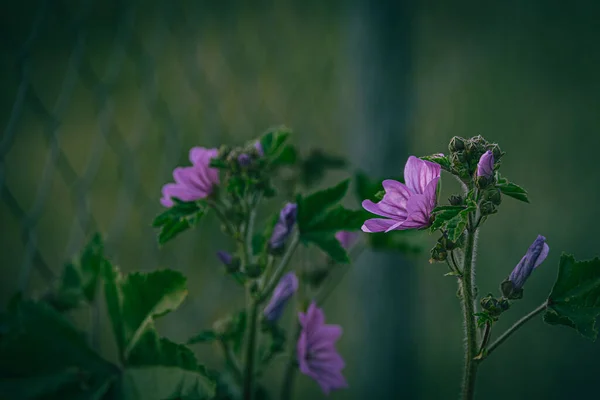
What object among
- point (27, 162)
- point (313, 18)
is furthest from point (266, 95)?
point (27, 162)

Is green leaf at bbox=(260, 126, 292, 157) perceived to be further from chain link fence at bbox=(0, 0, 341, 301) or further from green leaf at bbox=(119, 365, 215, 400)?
chain link fence at bbox=(0, 0, 341, 301)

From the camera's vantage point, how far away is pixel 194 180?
0.67 m

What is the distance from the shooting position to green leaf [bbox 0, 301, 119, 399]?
62 centimetres

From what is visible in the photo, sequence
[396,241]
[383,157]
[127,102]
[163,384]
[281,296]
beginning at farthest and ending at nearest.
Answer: [383,157] → [127,102] → [396,241] → [281,296] → [163,384]

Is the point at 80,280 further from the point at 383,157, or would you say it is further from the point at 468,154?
the point at 383,157

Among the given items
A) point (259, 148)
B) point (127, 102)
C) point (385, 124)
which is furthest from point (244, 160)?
point (385, 124)

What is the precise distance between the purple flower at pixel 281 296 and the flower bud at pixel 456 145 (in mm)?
268

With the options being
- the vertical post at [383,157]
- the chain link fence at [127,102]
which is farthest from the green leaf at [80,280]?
the vertical post at [383,157]

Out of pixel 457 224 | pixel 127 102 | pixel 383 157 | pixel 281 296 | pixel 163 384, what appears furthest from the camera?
pixel 383 157

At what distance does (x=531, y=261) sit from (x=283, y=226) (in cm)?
25

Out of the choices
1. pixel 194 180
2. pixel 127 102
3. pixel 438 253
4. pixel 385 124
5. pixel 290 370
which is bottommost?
pixel 290 370

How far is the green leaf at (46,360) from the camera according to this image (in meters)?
0.62

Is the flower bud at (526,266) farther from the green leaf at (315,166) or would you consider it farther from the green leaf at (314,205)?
the green leaf at (315,166)

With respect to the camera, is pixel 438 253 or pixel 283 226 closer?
pixel 438 253
